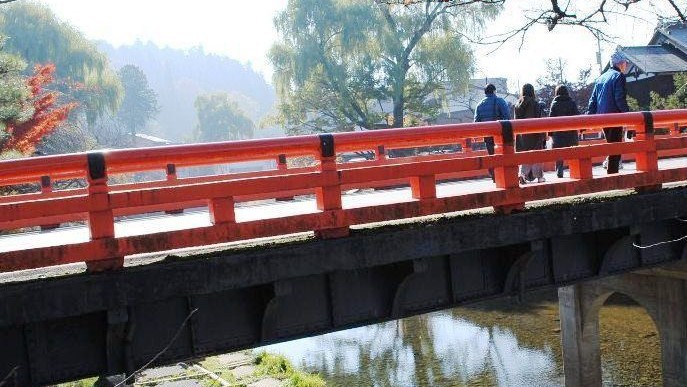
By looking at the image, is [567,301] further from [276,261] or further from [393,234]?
[276,261]

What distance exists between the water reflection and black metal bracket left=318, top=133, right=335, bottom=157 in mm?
11564

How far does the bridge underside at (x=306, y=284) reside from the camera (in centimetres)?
450

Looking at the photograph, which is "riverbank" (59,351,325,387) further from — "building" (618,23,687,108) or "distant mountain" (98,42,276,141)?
"distant mountain" (98,42,276,141)

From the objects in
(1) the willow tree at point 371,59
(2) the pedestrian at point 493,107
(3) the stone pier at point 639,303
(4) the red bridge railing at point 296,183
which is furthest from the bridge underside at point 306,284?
(1) the willow tree at point 371,59

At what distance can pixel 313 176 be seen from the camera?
17.1 ft

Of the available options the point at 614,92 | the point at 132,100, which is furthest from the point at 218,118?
the point at 614,92

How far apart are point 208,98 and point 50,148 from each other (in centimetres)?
5891

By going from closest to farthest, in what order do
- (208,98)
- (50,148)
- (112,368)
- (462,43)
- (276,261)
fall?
1. (112,368)
2. (276,261)
3. (50,148)
4. (462,43)
5. (208,98)

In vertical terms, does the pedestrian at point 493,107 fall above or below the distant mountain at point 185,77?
below

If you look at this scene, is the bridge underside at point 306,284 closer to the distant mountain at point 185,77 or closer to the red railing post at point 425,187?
the red railing post at point 425,187

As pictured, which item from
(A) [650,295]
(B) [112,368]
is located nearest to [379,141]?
(B) [112,368]

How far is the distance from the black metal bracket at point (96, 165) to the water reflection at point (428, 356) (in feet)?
41.3

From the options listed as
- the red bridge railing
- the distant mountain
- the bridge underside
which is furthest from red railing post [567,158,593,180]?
the distant mountain

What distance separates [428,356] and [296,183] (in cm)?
1399
